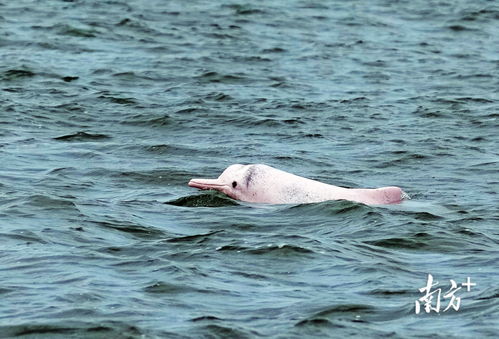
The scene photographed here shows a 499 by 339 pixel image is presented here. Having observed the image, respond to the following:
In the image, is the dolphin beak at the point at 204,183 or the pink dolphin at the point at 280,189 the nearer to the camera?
the pink dolphin at the point at 280,189

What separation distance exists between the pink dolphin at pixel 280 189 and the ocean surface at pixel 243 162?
196 mm

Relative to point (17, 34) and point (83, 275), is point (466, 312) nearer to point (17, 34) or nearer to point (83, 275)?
point (83, 275)

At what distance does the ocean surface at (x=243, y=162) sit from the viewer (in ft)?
34.6

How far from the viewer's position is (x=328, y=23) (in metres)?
30.5

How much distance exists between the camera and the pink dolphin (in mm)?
14555

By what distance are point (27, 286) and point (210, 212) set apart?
3.62 m

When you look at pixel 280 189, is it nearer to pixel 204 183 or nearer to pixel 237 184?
pixel 237 184

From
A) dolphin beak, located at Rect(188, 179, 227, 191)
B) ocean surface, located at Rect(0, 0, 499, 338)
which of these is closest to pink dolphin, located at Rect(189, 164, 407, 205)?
dolphin beak, located at Rect(188, 179, 227, 191)

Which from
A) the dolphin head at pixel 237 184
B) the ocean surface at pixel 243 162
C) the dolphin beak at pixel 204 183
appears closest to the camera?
the ocean surface at pixel 243 162

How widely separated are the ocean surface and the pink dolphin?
0.20m

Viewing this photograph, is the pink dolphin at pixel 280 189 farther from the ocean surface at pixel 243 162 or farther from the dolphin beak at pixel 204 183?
the ocean surface at pixel 243 162

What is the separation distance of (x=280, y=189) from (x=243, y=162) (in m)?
2.86

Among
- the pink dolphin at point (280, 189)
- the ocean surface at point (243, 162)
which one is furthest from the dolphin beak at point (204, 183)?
the ocean surface at point (243, 162)

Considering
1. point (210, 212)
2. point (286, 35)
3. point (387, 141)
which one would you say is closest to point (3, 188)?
point (210, 212)
